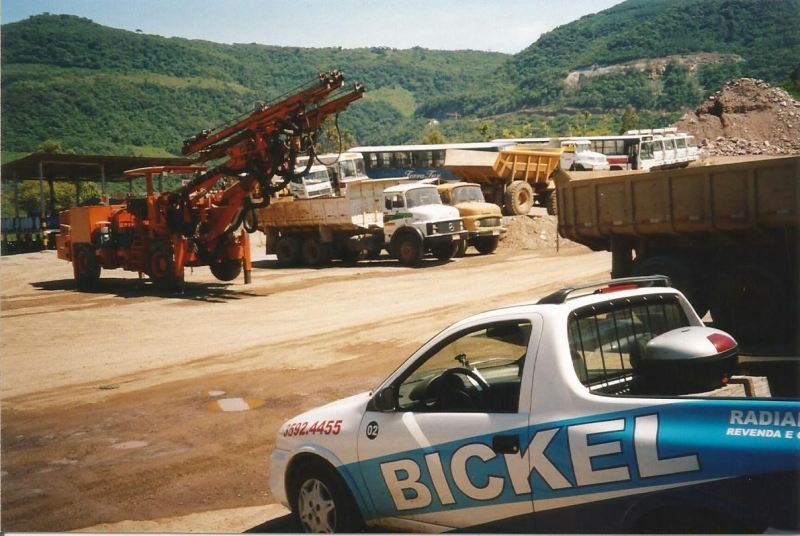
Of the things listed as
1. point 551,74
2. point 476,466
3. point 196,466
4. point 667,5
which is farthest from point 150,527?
point 551,74

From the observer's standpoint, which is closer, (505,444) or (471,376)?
(505,444)

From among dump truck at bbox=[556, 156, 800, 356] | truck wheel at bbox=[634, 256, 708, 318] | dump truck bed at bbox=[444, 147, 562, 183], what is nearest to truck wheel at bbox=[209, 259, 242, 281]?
dump truck at bbox=[556, 156, 800, 356]

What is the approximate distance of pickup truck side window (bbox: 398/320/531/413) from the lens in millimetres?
4410

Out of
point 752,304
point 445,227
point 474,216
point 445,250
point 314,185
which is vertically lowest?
point 752,304

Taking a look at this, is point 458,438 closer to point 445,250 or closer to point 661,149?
point 445,250

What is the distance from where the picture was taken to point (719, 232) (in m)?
11.5

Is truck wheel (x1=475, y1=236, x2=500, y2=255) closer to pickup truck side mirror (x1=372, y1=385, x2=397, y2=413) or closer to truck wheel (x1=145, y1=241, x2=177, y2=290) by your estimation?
truck wheel (x1=145, y1=241, x2=177, y2=290)

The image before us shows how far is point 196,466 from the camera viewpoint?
742 centimetres

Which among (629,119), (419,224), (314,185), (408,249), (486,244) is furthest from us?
(629,119)

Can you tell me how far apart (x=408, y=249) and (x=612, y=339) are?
64.2ft

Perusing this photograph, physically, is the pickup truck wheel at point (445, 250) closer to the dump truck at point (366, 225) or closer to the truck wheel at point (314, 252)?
the dump truck at point (366, 225)

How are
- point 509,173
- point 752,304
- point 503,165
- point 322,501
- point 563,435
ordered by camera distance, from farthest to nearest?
point 509,173 → point 503,165 → point 752,304 → point 322,501 → point 563,435

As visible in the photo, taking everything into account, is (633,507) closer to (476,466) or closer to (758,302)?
(476,466)

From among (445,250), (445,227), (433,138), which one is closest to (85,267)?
(445,227)
